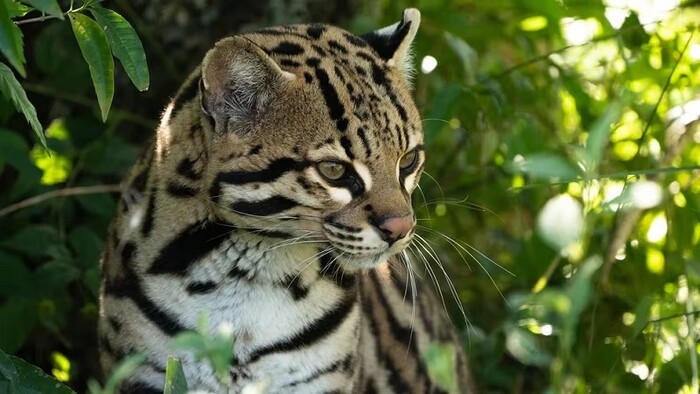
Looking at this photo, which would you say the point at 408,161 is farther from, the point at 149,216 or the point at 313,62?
the point at 149,216

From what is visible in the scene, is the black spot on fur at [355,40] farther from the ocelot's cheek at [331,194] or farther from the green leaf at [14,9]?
the green leaf at [14,9]

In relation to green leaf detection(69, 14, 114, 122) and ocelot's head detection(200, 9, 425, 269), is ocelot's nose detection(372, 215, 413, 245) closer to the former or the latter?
ocelot's head detection(200, 9, 425, 269)

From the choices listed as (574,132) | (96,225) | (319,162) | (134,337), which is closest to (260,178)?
(319,162)

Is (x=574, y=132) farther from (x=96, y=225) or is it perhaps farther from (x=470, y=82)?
(x=96, y=225)

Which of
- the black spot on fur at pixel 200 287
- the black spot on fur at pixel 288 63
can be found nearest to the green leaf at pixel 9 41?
the black spot on fur at pixel 288 63

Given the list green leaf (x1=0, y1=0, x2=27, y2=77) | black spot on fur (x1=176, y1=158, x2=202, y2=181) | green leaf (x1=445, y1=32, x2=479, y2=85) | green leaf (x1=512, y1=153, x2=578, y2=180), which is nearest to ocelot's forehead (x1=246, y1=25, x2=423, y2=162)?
black spot on fur (x1=176, y1=158, x2=202, y2=181)

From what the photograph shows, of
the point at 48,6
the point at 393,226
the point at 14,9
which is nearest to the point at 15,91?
the point at 14,9
